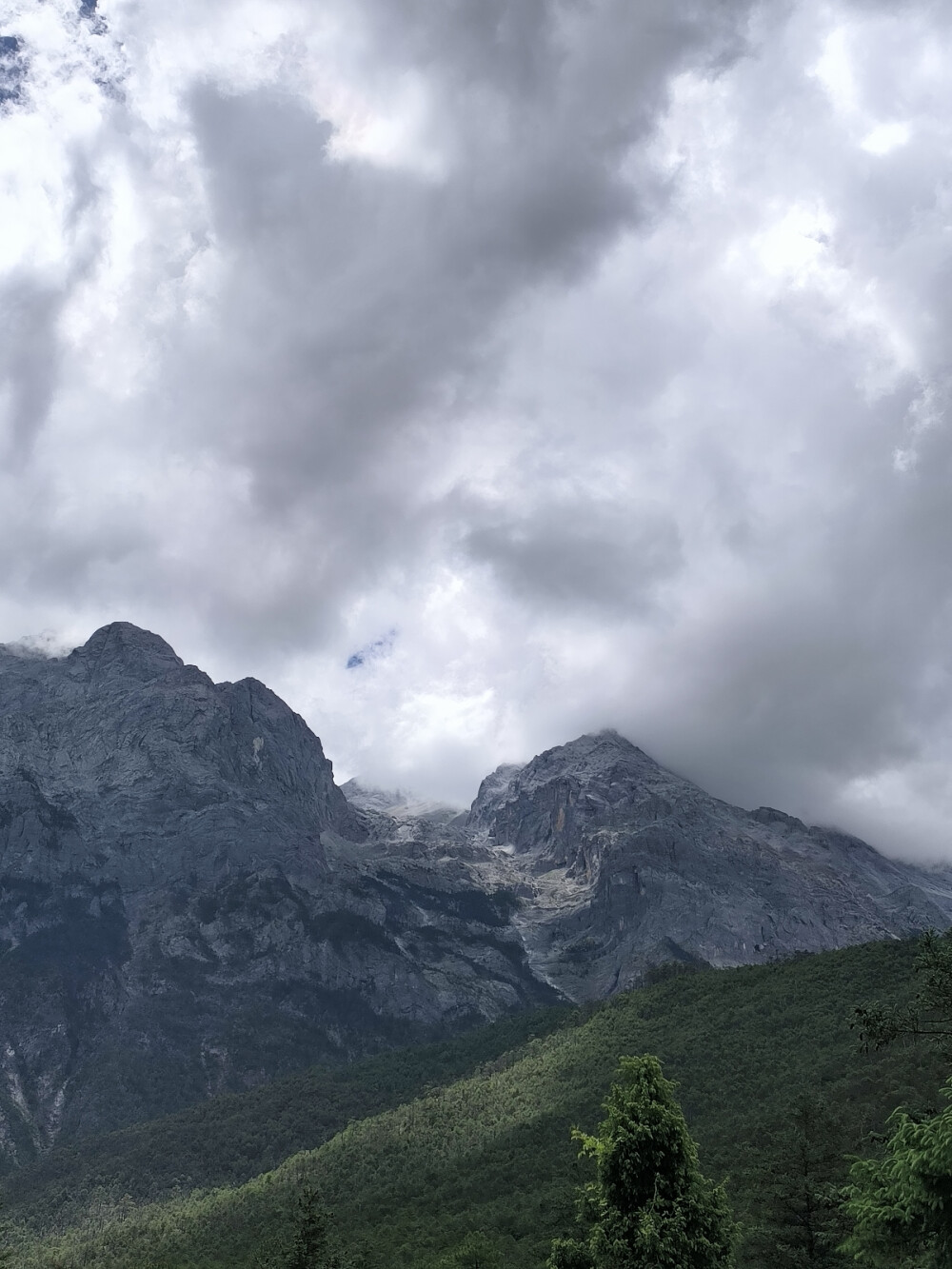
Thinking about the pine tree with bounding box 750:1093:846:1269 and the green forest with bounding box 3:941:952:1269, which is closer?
the pine tree with bounding box 750:1093:846:1269

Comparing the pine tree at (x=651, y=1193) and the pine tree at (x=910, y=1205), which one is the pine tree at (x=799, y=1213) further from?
the pine tree at (x=910, y=1205)

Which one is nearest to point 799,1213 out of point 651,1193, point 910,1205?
point 651,1193

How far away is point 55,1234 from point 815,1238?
207806 mm

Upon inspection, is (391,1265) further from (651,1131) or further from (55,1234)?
(55,1234)

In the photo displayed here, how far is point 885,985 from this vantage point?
189125 mm

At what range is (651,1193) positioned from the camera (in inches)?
1212

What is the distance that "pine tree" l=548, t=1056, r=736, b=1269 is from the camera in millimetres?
29344

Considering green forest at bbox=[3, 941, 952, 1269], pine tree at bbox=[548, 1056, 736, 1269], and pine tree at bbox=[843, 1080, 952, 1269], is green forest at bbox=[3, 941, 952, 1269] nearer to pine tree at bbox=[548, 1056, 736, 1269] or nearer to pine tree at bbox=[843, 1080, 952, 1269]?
pine tree at bbox=[548, 1056, 736, 1269]

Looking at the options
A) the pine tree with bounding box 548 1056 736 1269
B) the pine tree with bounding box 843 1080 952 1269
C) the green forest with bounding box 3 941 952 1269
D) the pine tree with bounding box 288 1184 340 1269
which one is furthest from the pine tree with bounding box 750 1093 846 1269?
the pine tree with bounding box 288 1184 340 1269

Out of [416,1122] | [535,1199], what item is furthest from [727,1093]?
[416,1122]

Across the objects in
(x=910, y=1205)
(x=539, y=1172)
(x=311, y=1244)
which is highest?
(x=910, y=1205)


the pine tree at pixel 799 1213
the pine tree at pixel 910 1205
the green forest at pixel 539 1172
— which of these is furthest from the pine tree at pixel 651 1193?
the pine tree at pixel 799 1213

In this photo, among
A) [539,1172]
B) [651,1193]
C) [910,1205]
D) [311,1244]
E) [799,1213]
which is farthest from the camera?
[539,1172]

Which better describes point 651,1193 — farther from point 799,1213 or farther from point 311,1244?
point 311,1244
